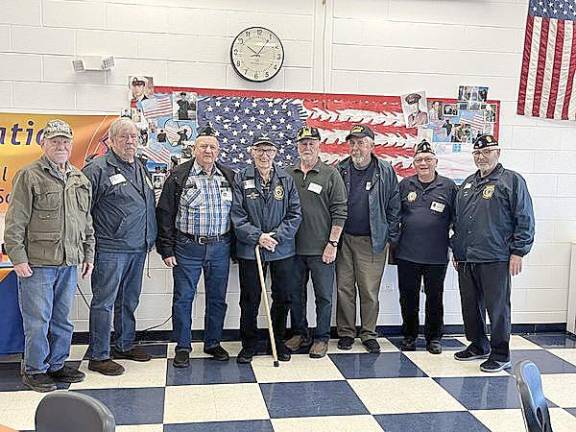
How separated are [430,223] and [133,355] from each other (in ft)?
7.73

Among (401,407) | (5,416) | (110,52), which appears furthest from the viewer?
(110,52)

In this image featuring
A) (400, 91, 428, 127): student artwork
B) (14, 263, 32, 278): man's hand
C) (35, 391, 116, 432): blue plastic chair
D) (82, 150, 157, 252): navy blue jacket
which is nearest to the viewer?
(35, 391, 116, 432): blue plastic chair

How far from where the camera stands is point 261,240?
4258 mm

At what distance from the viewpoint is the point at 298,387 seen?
12.9 feet

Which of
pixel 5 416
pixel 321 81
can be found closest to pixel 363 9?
pixel 321 81

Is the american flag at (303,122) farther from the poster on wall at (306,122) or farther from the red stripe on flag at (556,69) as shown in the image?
the red stripe on flag at (556,69)

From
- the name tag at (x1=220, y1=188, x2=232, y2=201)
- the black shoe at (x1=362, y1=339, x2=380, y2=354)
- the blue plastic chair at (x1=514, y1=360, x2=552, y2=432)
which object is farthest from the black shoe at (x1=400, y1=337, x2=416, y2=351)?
the blue plastic chair at (x1=514, y1=360, x2=552, y2=432)

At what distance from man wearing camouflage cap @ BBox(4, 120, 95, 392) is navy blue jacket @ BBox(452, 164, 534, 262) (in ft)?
8.53

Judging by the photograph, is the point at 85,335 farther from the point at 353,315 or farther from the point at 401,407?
the point at 401,407

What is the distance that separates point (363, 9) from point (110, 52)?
199 cm

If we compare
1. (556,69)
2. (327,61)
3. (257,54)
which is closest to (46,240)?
(257,54)

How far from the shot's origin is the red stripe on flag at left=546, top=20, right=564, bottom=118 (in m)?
5.18

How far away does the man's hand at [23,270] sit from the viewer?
3607 millimetres

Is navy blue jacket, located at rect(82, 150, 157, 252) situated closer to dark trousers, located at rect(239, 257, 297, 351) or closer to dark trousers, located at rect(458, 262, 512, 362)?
dark trousers, located at rect(239, 257, 297, 351)
